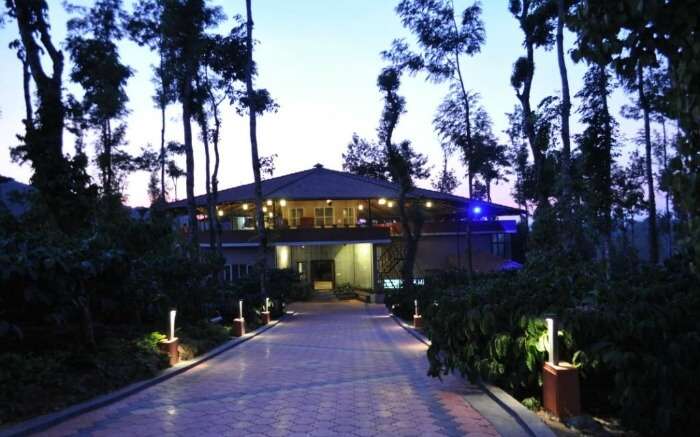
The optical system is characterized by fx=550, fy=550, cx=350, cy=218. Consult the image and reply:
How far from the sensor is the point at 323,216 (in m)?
37.6

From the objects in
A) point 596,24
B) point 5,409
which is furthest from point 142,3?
point 596,24

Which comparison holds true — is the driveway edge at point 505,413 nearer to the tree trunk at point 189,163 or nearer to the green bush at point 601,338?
the green bush at point 601,338

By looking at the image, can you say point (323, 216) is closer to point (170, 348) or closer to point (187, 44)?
point (187, 44)

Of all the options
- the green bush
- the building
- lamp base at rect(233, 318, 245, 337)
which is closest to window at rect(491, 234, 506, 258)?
the building

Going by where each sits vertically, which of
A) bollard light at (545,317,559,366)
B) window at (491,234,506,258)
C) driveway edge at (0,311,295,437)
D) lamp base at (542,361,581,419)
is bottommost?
driveway edge at (0,311,295,437)

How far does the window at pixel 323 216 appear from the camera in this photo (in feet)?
123

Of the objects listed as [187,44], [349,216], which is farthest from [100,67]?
[349,216]

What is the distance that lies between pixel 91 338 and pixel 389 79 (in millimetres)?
19540

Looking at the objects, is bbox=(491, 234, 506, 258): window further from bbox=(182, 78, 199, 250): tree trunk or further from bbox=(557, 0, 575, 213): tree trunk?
bbox=(182, 78, 199, 250): tree trunk

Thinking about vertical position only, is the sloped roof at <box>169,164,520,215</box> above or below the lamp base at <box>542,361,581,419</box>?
above

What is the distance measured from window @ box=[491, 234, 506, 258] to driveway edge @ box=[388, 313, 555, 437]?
1369 inches

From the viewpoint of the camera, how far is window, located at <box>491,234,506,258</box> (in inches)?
1612

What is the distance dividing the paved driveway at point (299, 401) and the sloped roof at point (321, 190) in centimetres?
2125

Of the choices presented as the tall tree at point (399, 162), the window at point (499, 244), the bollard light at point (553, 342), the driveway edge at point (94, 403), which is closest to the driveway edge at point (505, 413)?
the bollard light at point (553, 342)
